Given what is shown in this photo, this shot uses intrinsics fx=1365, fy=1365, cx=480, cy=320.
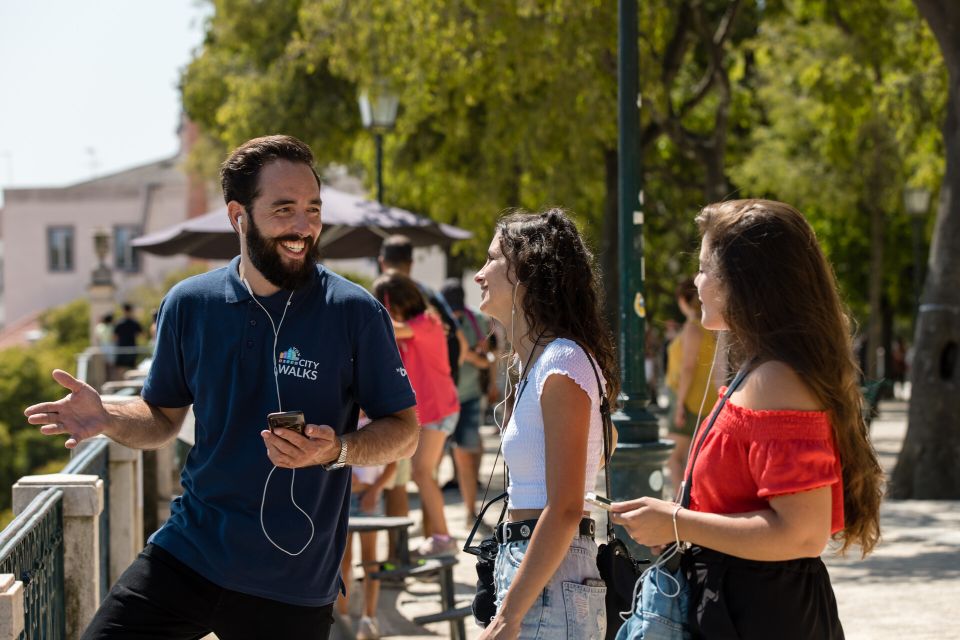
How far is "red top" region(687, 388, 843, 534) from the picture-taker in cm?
280

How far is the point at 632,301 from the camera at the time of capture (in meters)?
8.10

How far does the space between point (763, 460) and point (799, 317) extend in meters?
0.32

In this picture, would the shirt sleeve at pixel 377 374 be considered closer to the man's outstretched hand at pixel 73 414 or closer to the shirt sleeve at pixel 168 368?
the shirt sleeve at pixel 168 368

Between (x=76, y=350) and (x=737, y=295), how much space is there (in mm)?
39128

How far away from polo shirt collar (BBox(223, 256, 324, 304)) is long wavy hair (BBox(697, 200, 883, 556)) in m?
1.23

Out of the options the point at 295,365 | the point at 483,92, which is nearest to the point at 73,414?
the point at 295,365

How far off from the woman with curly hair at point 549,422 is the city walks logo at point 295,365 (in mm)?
494

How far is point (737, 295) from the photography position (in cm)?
296

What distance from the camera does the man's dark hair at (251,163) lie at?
12.4 ft

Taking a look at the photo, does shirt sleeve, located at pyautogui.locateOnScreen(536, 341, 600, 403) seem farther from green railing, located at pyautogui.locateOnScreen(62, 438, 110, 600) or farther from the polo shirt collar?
green railing, located at pyautogui.locateOnScreen(62, 438, 110, 600)

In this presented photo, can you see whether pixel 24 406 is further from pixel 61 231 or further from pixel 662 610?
pixel 61 231

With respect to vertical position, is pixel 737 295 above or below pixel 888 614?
above

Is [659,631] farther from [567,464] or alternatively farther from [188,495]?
[188,495]

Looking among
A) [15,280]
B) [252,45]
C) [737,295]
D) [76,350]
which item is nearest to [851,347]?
[737,295]
